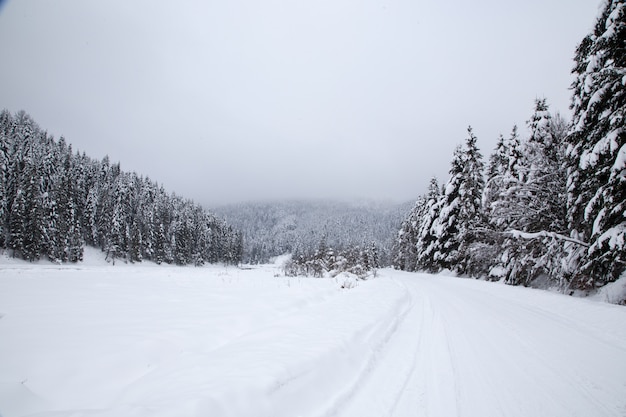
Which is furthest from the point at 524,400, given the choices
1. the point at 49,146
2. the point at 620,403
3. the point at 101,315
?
the point at 49,146

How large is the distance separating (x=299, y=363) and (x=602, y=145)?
41.8 ft

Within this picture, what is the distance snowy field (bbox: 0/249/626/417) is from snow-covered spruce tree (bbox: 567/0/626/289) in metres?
3.64

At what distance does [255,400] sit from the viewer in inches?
114

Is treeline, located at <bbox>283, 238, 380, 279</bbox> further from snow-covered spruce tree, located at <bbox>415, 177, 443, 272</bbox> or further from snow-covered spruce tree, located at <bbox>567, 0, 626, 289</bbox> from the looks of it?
snow-covered spruce tree, located at <bbox>567, 0, 626, 289</bbox>

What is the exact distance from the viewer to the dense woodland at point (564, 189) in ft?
32.1

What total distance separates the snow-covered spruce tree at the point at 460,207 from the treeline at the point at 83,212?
52.9 metres

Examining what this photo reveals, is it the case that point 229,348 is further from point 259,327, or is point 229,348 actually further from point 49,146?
point 49,146

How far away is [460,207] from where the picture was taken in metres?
27.8

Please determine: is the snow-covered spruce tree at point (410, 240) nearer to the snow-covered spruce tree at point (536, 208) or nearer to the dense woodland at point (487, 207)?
the dense woodland at point (487, 207)

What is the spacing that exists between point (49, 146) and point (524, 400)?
261ft

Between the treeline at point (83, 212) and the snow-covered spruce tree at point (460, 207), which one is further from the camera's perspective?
the treeline at point (83, 212)

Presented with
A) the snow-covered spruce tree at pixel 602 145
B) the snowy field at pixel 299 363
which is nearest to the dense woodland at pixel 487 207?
the snow-covered spruce tree at pixel 602 145

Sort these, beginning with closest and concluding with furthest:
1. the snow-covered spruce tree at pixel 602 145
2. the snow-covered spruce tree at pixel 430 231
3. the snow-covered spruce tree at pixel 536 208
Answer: the snow-covered spruce tree at pixel 602 145 → the snow-covered spruce tree at pixel 536 208 → the snow-covered spruce tree at pixel 430 231

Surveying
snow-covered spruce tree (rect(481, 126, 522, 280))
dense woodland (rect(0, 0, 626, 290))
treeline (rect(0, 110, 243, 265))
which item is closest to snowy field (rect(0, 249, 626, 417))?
dense woodland (rect(0, 0, 626, 290))
